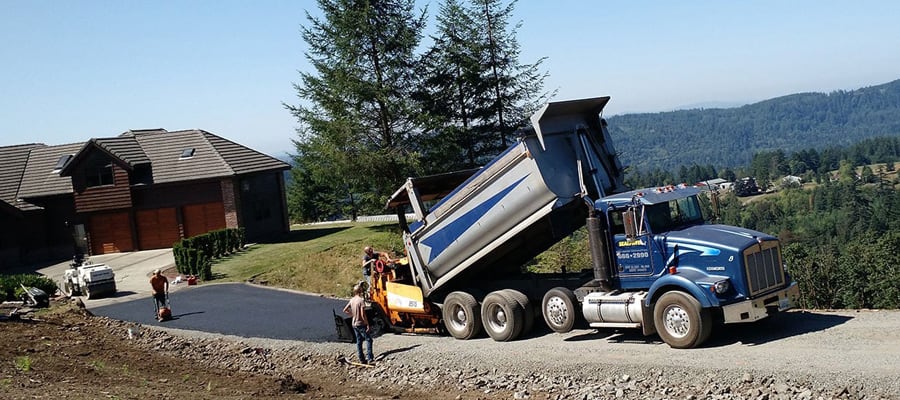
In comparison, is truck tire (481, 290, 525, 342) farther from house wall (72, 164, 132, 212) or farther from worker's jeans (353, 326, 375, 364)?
house wall (72, 164, 132, 212)

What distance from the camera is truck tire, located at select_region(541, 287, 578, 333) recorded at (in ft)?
52.4

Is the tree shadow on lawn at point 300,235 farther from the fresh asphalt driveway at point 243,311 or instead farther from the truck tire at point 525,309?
the truck tire at point 525,309

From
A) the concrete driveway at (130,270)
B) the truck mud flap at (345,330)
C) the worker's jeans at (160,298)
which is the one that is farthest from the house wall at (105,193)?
the truck mud flap at (345,330)

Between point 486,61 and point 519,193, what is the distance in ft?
71.6

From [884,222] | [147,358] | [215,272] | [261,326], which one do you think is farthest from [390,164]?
[884,222]

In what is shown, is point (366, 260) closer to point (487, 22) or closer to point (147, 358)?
point (147, 358)

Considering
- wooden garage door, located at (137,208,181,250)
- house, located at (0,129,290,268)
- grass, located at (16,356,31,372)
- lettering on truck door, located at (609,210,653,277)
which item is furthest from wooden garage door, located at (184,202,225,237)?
lettering on truck door, located at (609,210,653,277)

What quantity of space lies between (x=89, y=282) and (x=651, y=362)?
21.5 m

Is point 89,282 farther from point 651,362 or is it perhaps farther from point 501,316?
point 651,362

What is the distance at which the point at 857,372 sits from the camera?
1159 centimetres

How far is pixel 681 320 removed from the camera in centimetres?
1414

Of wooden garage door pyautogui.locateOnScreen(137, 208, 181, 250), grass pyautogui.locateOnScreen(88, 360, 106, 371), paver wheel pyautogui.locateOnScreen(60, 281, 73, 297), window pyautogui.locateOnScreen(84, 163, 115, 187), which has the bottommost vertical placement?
grass pyautogui.locateOnScreen(88, 360, 106, 371)

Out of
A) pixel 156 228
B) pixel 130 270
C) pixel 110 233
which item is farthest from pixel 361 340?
pixel 110 233

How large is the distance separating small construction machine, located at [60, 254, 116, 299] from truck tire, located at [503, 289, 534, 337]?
1760 centimetres
